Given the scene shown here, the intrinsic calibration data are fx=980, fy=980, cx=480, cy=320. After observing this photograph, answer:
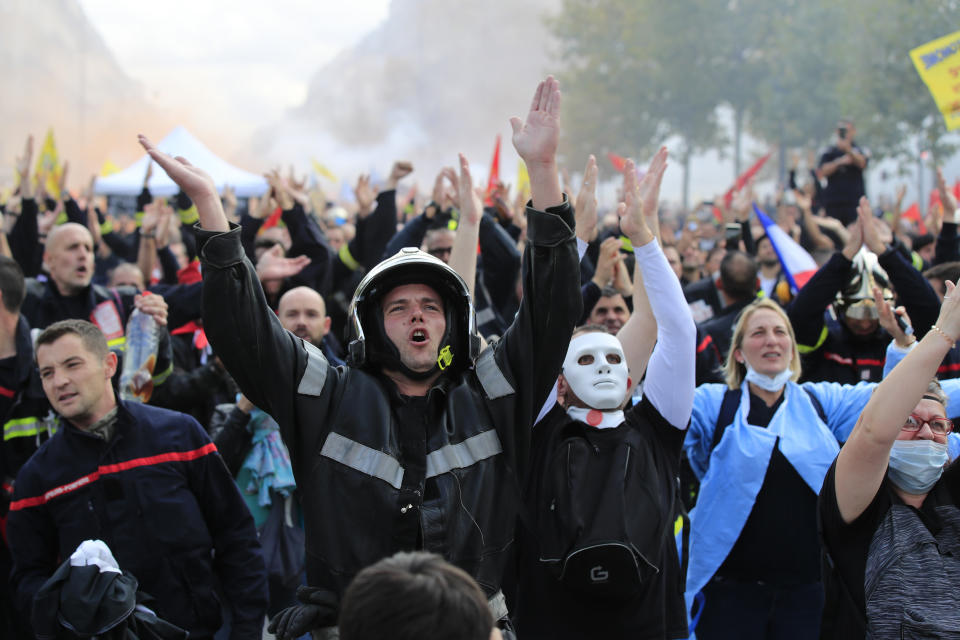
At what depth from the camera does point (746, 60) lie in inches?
1629

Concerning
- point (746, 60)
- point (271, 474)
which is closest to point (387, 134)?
point (746, 60)

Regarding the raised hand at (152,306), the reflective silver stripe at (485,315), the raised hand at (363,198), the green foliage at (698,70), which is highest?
the green foliage at (698,70)

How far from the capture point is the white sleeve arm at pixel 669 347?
3469 mm

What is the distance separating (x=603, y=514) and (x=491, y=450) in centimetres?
73

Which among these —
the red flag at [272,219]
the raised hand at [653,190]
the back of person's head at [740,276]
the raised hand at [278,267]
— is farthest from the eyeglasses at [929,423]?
the red flag at [272,219]

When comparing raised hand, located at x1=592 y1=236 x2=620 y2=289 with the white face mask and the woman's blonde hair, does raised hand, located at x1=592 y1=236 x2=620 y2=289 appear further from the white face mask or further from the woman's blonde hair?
the white face mask

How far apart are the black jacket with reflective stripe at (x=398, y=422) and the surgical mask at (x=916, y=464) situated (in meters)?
1.19

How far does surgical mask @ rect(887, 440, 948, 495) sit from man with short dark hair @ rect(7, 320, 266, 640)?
230 cm

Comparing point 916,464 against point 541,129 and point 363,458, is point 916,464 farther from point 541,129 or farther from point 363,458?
point 363,458

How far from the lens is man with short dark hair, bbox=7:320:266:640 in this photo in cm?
354

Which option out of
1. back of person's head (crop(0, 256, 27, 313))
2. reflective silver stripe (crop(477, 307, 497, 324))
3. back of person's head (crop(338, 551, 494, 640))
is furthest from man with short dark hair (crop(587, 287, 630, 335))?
back of person's head (crop(338, 551, 494, 640))

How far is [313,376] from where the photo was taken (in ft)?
8.61

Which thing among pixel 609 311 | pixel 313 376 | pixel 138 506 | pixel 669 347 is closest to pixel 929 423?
pixel 669 347

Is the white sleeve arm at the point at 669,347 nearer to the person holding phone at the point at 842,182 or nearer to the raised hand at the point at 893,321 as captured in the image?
the raised hand at the point at 893,321
